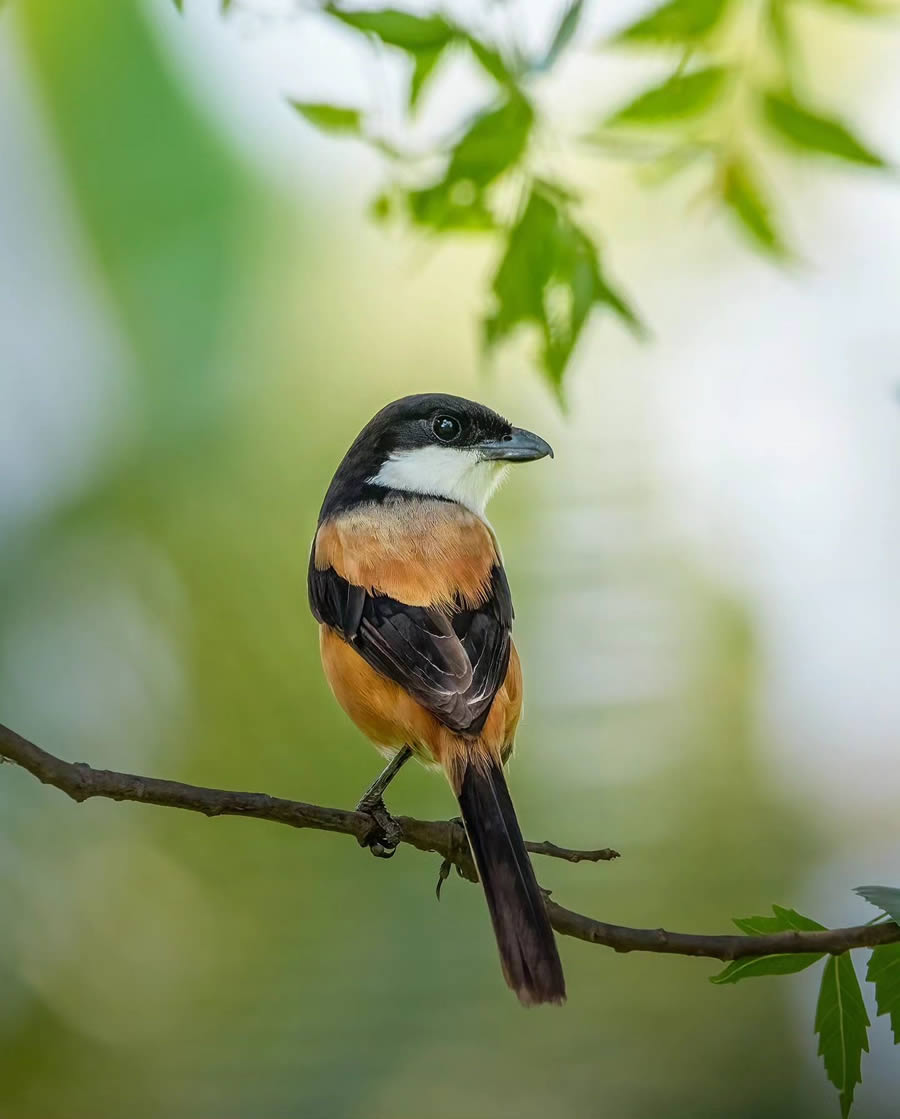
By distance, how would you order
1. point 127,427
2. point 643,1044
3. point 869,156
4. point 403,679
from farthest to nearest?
1. point 127,427
2. point 643,1044
3. point 403,679
4. point 869,156

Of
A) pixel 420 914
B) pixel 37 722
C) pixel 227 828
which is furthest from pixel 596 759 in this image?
pixel 37 722

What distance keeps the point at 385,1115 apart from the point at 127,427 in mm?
4170

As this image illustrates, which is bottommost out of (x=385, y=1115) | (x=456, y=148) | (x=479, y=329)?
(x=385, y=1115)

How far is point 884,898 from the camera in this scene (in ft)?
7.08

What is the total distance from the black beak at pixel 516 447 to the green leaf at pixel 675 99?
119 centimetres

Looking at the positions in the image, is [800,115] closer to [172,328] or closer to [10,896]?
[172,328]

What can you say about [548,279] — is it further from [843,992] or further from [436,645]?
[843,992]

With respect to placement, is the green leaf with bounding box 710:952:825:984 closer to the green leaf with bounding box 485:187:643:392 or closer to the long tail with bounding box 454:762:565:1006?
the long tail with bounding box 454:762:565:1006

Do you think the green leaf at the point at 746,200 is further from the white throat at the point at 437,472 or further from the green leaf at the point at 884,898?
the green leaf at the point at 884,898

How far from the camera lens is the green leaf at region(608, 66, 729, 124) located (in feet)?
10.0

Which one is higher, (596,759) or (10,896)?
(596,759)

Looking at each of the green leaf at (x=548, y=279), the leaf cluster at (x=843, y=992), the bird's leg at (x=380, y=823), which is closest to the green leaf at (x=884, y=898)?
the leaf cluster at (x=843, y=992)

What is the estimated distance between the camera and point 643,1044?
21.0 feet

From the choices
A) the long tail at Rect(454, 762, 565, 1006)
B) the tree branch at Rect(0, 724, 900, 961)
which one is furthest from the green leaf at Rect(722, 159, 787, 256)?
the tree branch at Rect(0, 724, 900, 961)
